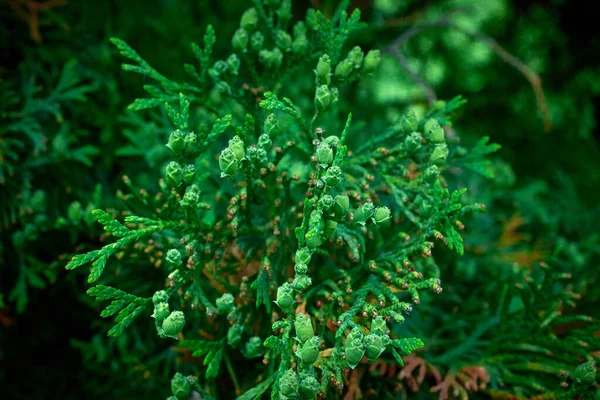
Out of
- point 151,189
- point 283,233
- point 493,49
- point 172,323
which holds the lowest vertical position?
point 172,323

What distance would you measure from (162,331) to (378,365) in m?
0.50

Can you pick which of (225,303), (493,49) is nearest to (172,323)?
(225,303)

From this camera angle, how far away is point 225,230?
3.63 ft

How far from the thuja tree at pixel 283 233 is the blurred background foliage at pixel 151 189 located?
0.21 metres

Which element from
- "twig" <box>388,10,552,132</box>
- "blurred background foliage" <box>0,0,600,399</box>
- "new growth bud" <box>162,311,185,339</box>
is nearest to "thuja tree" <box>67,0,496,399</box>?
"new growth bud" <box>162,311,185,339</box>

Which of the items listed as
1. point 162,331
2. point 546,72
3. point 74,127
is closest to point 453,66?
point 546,72

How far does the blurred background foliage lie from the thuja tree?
0.21 meters

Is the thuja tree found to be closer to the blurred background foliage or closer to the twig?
the blurred background foliage

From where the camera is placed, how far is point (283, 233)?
1.13m

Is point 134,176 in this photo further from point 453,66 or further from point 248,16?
point 453,66

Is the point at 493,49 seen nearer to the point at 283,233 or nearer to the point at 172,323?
the point at 283,233

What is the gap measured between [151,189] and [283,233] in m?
0.54

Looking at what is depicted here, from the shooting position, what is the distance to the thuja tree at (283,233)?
94cm

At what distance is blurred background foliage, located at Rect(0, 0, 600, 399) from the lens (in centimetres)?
124
